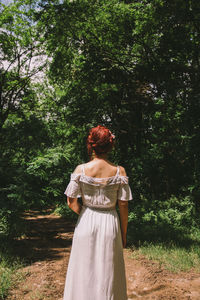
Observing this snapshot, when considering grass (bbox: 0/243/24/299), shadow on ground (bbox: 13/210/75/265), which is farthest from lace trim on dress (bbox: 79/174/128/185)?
shadow on ground (bbox: 13/210/75/265)

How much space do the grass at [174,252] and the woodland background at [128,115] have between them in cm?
40

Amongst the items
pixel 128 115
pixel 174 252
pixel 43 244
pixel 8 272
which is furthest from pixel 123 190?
pixel 128 115

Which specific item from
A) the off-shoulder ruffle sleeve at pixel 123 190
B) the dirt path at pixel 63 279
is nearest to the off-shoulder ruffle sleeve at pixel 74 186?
the off-shoulder ruffle sleeve at pixel 123 190

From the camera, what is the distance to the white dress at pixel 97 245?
2.81 meters

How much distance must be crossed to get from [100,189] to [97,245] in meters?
0.62

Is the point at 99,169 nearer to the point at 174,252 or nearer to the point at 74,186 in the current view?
the point at 74,186

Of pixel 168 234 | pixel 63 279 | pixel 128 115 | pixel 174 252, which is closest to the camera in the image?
pixel 63 279

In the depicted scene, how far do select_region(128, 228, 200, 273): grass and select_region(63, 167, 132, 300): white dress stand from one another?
8.83 feet

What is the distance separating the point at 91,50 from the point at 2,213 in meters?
9.27

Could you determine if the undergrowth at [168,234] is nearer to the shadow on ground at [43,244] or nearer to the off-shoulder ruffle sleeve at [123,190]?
the shadow on ground at [43,244]

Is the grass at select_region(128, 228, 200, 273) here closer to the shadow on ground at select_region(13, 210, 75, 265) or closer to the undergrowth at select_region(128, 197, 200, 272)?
the undergrowth at select_region(128, 197, 200, 272)

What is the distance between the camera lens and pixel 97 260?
2.86m

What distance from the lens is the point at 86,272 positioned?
2832mm

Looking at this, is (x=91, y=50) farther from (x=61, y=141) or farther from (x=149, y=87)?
(x=61, y=141)
